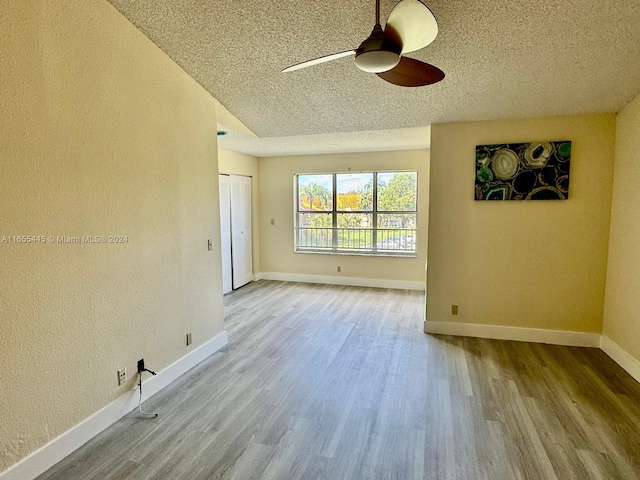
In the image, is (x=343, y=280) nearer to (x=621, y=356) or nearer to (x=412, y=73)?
(x=621, y=356)

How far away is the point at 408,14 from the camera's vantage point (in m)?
1.63

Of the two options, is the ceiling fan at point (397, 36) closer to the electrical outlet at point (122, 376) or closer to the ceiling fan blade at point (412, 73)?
the ceiling fan blade at point (412, 73)

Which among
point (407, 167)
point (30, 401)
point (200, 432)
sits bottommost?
point (200, 432)

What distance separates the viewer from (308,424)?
7.53 ft

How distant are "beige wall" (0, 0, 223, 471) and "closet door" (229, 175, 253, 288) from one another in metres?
2.82

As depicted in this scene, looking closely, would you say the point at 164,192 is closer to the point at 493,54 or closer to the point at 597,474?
the point at 493,54

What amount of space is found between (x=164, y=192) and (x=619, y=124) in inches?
169

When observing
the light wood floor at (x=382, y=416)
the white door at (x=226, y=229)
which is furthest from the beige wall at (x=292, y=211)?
the light wood floor at (x=382, y=416)

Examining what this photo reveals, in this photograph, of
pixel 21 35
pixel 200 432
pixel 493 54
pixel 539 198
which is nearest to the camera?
pixel 21 35

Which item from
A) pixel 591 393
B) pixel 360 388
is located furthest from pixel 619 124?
pixel 360 388

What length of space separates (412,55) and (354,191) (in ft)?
11.8

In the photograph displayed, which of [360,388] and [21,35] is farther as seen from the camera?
[360,388]

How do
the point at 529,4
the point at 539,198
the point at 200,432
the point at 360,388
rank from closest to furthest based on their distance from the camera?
the point at 529,4 → the point at 200,432 → the point at 360,388 → the point at 539,198

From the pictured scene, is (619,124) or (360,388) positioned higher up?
(619,124)
